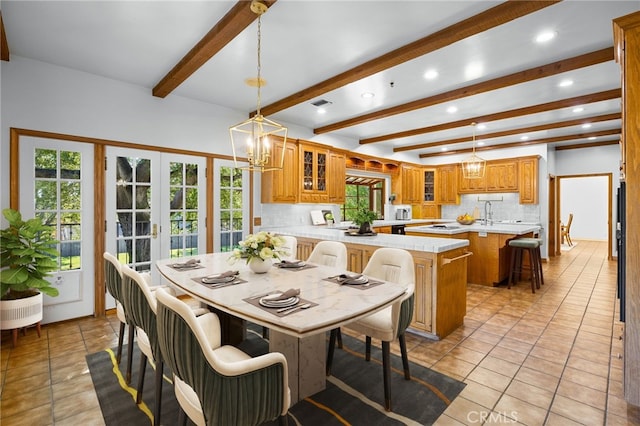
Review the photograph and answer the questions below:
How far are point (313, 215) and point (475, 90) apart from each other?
334cm

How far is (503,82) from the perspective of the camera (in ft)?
11.7

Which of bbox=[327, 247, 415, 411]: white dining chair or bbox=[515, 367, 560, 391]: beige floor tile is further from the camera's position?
bbox=[515, 367, 560, 391]: beige floor tile

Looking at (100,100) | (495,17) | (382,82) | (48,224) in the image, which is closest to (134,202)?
(48,224)

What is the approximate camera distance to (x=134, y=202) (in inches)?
156

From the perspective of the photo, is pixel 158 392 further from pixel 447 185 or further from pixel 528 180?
pixel 447 185

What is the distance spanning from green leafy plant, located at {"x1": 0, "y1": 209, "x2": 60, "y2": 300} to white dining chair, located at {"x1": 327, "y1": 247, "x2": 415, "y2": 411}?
9.11ft

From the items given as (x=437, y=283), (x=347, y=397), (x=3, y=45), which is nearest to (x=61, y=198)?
(x=3, y=45)

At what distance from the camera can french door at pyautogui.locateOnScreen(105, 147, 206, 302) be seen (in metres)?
3.83

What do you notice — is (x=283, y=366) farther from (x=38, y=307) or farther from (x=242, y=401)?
(x=38, y=307)

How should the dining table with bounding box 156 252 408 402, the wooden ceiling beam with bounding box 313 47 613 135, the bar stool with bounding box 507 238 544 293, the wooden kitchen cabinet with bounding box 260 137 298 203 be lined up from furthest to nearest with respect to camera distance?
the wooden kitchen cabinet with bounding box 260 137 298 203, the bar stool with bounding box 507 238 544 293, the wooden ceiling beam with bounding box 313 47 613 135, the dining table with bounding box 156 252 408 402

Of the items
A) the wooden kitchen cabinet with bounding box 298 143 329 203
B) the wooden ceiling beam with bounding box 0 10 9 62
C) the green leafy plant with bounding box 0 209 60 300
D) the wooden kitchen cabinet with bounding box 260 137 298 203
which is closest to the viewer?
the wooden ceiling beam with bounding box 0 10 9 62

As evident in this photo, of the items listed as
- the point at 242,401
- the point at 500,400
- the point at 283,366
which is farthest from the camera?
the point at 500,400

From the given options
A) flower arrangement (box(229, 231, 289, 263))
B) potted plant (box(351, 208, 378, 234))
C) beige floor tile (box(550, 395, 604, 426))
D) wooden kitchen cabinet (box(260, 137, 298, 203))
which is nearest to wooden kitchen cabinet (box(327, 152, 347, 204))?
wooden kitchen cabinet (box(260, 137, 298, 203))

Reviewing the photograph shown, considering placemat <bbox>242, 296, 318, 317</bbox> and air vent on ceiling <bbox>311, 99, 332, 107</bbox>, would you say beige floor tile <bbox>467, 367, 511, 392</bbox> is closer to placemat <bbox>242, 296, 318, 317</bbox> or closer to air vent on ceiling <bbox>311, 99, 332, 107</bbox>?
placemat <bbox>242, 296, 318, 317</bbox>
